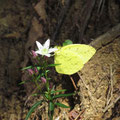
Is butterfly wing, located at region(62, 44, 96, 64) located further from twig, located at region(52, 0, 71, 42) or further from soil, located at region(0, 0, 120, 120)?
twig, located at region(52, 0, 71, 42)

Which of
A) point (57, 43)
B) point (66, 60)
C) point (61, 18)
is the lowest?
point (66, 60)

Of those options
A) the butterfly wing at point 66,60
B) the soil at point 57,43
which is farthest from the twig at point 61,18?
the butterfly wing at point 66,60

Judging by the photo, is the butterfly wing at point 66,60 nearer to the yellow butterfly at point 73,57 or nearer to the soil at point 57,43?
the yellow butterfly at point 73,57

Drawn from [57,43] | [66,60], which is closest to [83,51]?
[66,60]

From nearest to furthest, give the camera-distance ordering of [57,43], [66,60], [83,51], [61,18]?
[83,51] → [66,60] → [57,43] → [61,18]

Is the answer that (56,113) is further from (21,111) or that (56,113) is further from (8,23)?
(8,23)

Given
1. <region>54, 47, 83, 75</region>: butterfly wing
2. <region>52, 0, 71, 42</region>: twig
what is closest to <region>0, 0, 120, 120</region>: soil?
<region>52, 0, 71, 42</region>: twig

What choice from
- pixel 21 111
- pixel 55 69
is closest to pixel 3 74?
pixel 21 111

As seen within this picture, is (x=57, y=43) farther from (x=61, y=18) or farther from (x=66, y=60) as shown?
(x=66, y=60)
